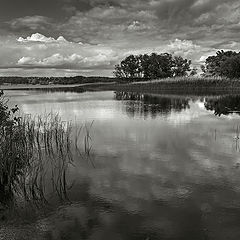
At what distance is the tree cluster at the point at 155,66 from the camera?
5221 inches

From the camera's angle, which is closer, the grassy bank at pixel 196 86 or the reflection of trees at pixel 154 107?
the reflection of trees at pixel 154 107

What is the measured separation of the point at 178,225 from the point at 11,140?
279 inches

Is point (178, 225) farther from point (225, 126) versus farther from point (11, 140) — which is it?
point (225, 126)

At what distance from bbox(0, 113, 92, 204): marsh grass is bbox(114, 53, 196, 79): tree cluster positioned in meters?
118

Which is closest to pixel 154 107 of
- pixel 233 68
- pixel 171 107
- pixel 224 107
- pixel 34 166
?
pixel 171 107

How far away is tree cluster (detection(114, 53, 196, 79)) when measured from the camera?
132625 millimetres

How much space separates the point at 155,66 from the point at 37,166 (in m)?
Answer: 123

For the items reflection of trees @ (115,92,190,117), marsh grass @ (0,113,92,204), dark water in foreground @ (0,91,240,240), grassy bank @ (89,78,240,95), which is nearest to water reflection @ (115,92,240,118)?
reflection of trees @ (115,92,190,117)

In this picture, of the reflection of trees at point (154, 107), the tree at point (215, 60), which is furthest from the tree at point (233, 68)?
the reflection of trees at point (154, 107)

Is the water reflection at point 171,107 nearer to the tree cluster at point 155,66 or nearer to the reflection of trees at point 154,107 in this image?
the reflection of trees at point 154,107

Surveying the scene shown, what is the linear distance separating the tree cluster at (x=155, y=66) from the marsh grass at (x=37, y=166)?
11825 cm

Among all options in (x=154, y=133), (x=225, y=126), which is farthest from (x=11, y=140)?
(x=225, y=126)

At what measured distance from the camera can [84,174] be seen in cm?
1168

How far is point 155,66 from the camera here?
133 m
